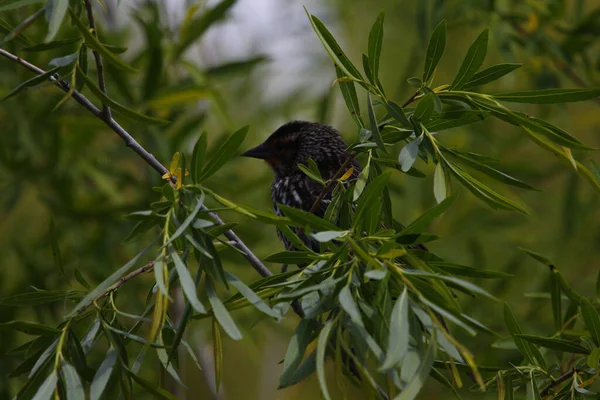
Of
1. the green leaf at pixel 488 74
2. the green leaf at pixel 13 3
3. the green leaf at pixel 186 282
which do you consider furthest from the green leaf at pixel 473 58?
the green leaf at pixel 13 3

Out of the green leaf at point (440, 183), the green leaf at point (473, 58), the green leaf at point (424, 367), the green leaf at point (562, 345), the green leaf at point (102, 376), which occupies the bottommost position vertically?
the green leaf at point (562, 345)

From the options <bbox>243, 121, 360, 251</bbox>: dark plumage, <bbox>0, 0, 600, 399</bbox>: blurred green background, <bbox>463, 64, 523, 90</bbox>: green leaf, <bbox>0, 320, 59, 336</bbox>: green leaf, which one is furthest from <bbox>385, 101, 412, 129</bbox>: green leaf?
<bbox>243, 121, 360, 251</bbox>: dark plumage

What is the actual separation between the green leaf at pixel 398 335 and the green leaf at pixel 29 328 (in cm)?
55

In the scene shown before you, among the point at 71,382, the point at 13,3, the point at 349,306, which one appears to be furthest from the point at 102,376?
the point at 13,3

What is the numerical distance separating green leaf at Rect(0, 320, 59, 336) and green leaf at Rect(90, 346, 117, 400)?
0.38ft

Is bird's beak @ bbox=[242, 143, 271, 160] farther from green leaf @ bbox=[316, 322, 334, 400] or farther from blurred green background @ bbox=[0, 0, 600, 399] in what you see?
green leaf @ bbox=[316, 322, 334, 400]

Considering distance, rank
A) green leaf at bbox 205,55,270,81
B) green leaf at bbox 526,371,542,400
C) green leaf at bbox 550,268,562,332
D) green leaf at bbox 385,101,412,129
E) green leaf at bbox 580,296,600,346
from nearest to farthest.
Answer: green leaf at bbox 385,101,412,129 < green leaf at bbox 526,371,542,400 < green leaf at bbox 580,296,600,346 < green leaf at bbox 550,268,562,332 < green leaf at bbox 205,55,270,81

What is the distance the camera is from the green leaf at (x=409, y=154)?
50.6 inches

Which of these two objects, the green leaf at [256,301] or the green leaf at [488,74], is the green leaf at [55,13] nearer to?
the green leaf at [256,301]

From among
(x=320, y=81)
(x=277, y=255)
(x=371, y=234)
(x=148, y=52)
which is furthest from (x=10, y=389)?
(x=320, y=81)

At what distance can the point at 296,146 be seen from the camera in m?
2.78

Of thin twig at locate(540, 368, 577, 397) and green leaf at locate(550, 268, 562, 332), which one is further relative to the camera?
green leaf at locate(550, 268, 562, 332)

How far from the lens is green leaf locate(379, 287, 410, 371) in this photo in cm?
110

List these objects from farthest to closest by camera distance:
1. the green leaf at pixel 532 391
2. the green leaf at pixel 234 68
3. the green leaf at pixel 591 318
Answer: the green leaf at pixel 234 68
the green leaf at pixel 591 318
the green leaf at pixel 532 391
